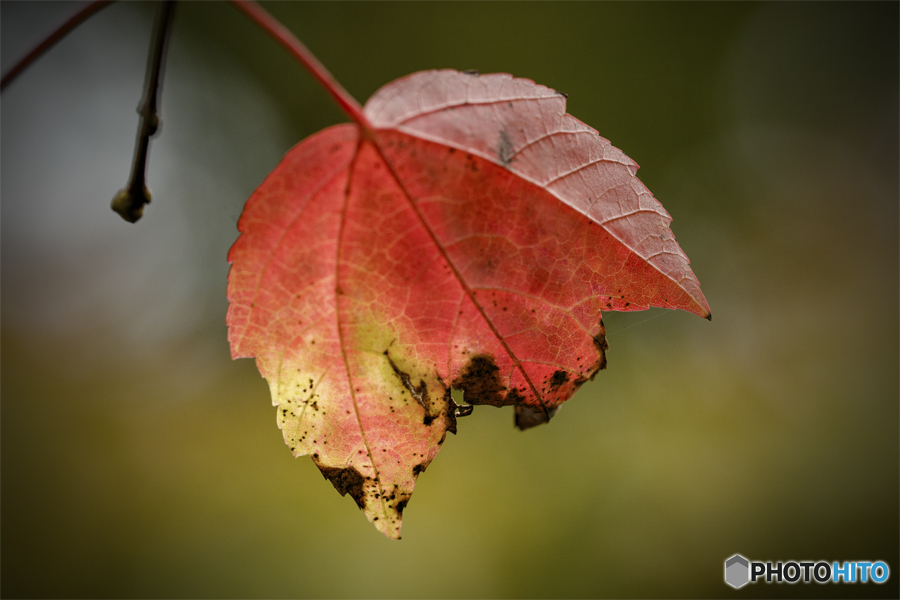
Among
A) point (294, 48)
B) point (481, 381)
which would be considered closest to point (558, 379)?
point (481, 381)

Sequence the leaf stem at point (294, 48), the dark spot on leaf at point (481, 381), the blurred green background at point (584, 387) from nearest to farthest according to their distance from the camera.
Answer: the leaf stem at point (294, 48) → the dark spot on leaf at point (481, 381) → the blurred green background at point (584, 387)

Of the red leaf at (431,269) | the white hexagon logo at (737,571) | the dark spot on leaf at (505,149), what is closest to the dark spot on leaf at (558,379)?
the red leaf at (431,269)

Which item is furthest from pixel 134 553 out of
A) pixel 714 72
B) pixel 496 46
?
pixel 714 72

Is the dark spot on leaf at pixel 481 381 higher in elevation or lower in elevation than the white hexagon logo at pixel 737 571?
higher

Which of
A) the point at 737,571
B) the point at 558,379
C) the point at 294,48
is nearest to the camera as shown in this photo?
the point at 294,48

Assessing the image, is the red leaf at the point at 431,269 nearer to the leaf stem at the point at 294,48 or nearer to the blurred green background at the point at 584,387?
the leaf stem at the point at 294,48

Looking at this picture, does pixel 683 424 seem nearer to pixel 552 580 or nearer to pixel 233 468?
pixel 552 580


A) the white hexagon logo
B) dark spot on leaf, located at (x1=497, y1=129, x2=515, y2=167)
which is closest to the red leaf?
dark spot on leaf, located at (x1=497, y1=129, x2=515, y2=167)

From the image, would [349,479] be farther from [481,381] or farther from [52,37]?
[52,37]

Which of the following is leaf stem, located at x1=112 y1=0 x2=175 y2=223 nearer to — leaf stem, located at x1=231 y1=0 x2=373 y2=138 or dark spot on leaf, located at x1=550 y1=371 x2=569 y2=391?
leaf stem, located at x1=231 y1=0 x2=373 y2=138
